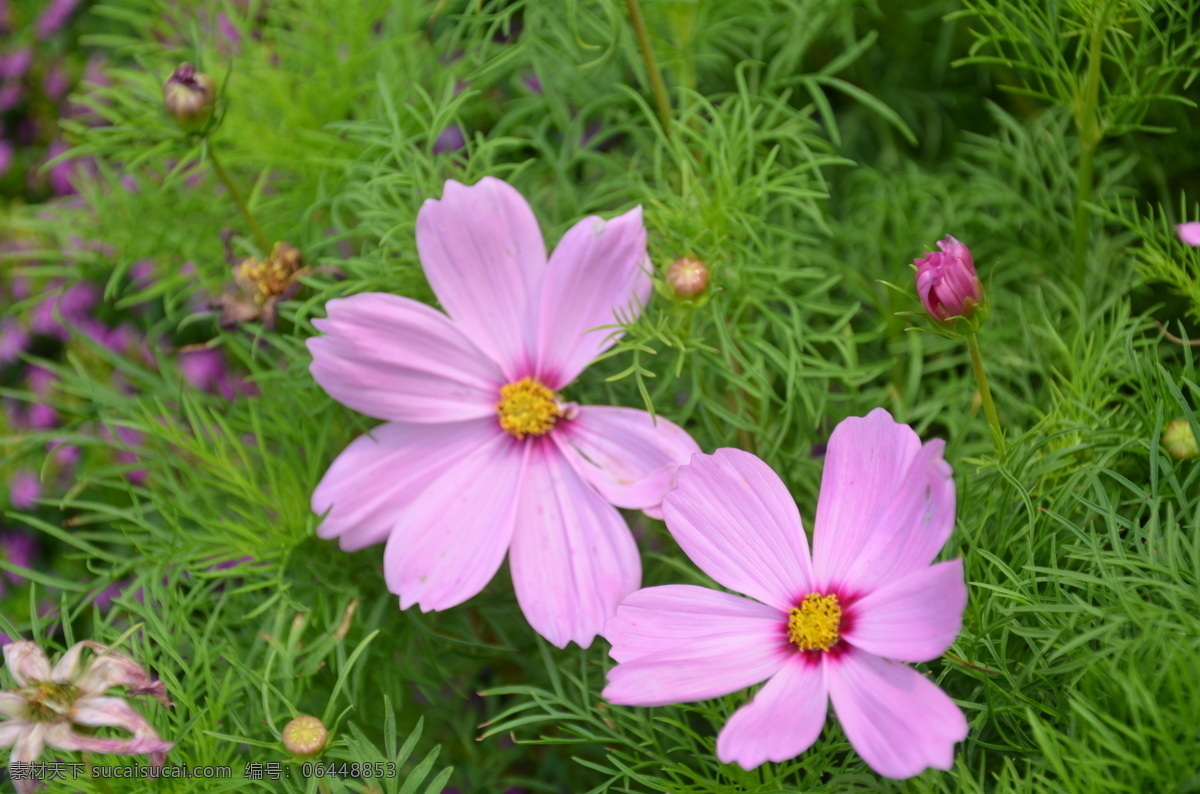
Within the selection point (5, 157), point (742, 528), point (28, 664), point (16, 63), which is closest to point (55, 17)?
point (16, 63)

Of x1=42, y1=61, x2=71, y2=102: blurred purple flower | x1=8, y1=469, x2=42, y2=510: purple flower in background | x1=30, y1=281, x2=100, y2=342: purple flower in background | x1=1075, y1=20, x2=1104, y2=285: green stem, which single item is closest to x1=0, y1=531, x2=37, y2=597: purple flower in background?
x1=8, y1=469, x2=42, y2=510: purple flower in background

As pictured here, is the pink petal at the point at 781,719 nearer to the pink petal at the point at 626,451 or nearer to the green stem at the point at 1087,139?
the pink petal at the point at 626,451

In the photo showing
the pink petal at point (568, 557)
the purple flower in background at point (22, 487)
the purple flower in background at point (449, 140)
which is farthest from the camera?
the purple flower in background at point (22, 487)

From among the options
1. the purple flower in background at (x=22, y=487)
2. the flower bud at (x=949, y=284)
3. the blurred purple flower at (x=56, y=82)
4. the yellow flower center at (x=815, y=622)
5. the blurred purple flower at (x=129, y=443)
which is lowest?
the purple flower in background at (x=22, y=487)

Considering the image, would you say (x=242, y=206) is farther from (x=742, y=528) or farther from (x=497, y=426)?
(x=742, y=528)

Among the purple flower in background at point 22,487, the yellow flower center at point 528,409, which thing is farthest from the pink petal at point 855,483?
the purple flower in background at point 22,487
